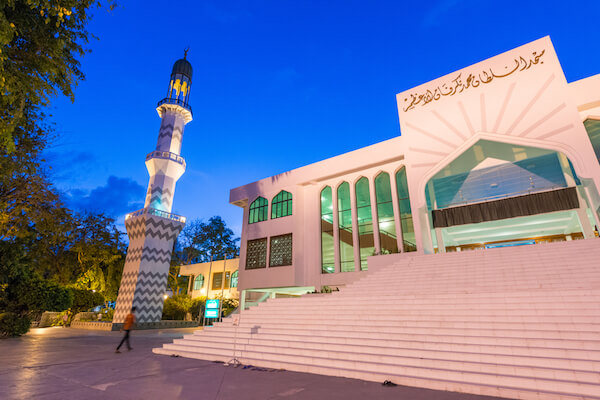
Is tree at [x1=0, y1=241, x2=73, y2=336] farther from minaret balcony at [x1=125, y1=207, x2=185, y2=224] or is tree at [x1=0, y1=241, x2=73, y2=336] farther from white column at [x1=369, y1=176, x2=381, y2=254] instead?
white column at [x1=369, y1=176, x2=381, y2=254]

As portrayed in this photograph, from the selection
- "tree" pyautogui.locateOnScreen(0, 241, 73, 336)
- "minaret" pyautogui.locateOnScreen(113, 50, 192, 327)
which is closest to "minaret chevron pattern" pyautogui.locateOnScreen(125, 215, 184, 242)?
"minaret" pyautogui.locateOnScreen(113, 50, 192, 327)

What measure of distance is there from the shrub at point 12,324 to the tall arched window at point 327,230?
47.6 ft

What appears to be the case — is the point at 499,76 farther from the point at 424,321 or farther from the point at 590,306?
the point at 424,321

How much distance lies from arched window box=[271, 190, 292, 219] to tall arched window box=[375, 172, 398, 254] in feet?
20.2

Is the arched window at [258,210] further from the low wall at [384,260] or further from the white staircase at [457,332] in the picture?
the white staircase at [457,332]

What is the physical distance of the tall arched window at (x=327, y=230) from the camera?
65.7 ft

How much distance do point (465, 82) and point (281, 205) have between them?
1338 centimetres

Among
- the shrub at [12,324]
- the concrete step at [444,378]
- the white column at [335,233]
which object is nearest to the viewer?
the concrete step at [444,378]

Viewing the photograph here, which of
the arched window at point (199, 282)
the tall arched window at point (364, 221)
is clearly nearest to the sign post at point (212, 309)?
the tall arched window at point (364, 221)

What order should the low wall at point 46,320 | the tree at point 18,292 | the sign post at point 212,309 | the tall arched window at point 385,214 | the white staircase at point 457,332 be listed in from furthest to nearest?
the low wall at point 46,320 < the tall arched window at point 385,214 < the sign post at point 212,309 < the tree at point 18,292 < the white staircase at point 457,332

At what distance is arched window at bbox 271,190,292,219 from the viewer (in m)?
21.2

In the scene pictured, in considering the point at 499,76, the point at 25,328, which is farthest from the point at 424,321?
the point at 25,328

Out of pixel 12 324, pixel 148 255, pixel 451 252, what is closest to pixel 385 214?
pixel 451 252

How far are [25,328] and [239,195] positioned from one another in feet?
48.0
